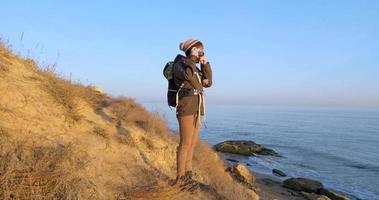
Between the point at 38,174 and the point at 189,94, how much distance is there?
8.56 ft

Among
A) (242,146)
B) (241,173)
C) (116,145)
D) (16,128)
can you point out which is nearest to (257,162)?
(242,146)

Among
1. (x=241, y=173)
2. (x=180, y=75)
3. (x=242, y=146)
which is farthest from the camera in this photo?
(x=242, y=146)

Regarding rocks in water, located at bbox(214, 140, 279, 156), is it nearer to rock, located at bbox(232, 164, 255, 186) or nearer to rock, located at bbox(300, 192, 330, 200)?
rock, located at bbox(300, 192, 330, 200)

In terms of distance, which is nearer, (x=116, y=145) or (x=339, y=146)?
(x=116, y=145)

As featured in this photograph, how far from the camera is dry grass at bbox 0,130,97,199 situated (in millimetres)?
4156

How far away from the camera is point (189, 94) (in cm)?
625

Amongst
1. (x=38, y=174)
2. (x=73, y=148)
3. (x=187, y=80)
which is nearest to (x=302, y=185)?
(x=187, y=80)

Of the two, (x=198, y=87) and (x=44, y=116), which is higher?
(x=198, y=87)

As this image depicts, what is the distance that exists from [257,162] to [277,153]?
5934 mm

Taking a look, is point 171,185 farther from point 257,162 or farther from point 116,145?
point 257,162

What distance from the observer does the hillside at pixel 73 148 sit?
4.50m

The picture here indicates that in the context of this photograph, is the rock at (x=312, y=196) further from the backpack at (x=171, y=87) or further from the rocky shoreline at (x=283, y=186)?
the backpack at (x=171, y=87)

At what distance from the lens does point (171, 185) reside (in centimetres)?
624

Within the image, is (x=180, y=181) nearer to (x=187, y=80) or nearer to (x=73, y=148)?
(x=187, y=80)
